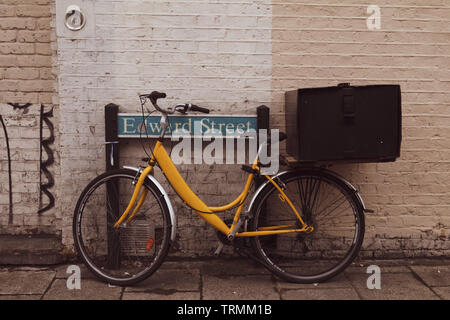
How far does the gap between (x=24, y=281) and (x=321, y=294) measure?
7.77 feet

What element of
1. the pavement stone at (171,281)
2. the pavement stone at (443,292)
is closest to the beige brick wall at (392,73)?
the pavement stone at (443,292)

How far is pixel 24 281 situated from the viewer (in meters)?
4.27

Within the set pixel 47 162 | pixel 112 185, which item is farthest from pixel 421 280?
pixel 47 162

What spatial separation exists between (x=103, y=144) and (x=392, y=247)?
2.76 meters

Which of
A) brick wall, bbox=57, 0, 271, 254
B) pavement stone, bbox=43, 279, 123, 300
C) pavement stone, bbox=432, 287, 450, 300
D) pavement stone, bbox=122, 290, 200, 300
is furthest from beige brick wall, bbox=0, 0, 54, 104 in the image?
pavement stone, bbox=432, 287, 450, 300

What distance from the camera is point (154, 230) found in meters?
4.60

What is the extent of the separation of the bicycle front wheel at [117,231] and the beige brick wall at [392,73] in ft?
4.66

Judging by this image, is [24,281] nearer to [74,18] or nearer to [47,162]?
[47,162]

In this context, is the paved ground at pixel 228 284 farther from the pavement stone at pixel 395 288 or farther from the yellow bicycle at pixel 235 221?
the yellow bicycle at pixel 235 221

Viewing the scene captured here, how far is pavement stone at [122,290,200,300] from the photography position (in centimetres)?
399

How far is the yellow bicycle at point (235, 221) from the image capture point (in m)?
4.19
